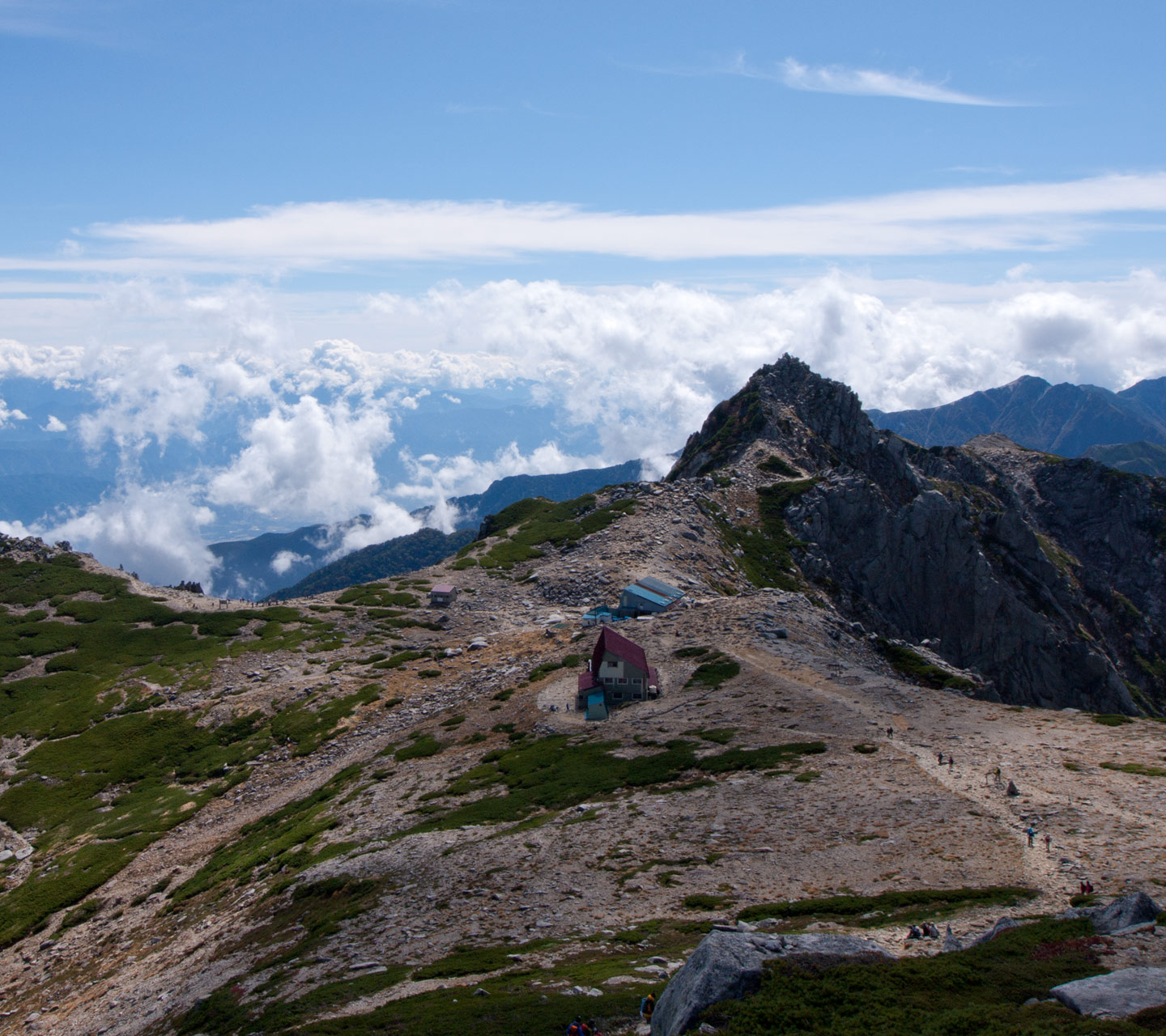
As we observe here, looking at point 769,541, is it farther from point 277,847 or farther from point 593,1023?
point 593,1023

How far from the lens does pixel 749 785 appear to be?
1535 inches

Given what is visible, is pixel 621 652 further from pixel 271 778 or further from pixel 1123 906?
pixel 1123 906

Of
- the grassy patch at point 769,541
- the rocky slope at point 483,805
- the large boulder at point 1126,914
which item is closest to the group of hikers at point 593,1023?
the rocky slope at point 483,805

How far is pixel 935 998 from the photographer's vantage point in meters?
18.4

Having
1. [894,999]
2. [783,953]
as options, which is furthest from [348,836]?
[894,999]

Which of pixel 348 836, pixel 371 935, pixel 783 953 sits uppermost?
pixel 783 953

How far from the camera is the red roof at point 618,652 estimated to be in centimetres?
5662

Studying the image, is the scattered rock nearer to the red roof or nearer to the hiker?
the hiker

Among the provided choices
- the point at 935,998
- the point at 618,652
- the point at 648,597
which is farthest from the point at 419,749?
the point at 935,998

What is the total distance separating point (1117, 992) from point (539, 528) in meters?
104

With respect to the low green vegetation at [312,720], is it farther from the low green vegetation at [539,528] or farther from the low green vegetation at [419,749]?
the low green vegetation at [539,528]

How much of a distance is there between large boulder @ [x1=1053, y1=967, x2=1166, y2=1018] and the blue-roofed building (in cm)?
6015

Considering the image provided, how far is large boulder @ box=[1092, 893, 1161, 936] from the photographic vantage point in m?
21.4

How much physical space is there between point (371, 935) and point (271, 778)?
32508 millimetres
